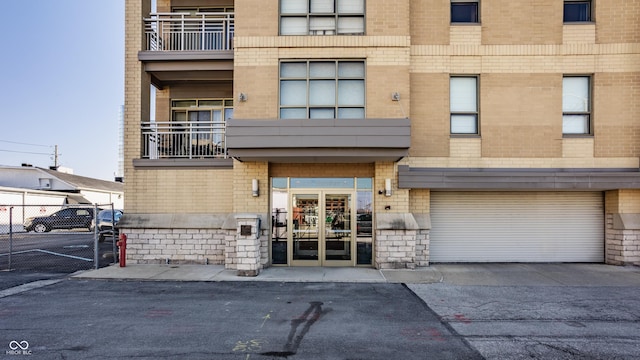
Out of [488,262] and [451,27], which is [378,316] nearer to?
[488,262]

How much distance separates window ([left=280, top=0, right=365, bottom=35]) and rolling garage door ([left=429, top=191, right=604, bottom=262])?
5868mm

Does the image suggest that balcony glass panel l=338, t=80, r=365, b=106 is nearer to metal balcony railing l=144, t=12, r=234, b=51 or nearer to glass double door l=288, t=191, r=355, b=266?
glass double door l=288, t=191, r=355, b=266

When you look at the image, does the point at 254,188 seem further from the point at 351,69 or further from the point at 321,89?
the point at 351,69

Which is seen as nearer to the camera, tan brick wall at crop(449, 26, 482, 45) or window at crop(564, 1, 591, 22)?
tan brick wall at crop(449, 26, 482, 45)

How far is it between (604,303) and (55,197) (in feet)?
123

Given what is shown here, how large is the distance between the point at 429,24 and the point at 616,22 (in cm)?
574

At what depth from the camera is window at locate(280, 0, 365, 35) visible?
34.6 ft

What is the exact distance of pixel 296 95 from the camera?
34.4 ft

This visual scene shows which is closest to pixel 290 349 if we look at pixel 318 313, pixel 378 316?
pixel 318 313

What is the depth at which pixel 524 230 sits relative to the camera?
11.4 metres

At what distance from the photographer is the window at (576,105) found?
35.8ft

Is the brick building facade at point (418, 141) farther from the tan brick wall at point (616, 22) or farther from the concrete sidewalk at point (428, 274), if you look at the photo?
the concrete sidewalk at point (428, 274)

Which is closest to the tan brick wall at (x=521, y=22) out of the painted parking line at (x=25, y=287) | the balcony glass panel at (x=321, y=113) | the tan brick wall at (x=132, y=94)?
the balcony glass panel at (x=321, y=113)

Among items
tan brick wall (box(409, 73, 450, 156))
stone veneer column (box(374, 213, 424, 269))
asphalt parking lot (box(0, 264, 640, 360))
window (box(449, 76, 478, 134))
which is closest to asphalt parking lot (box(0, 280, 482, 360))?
asphalt parking lot (box(0, 264, 640, 360))
